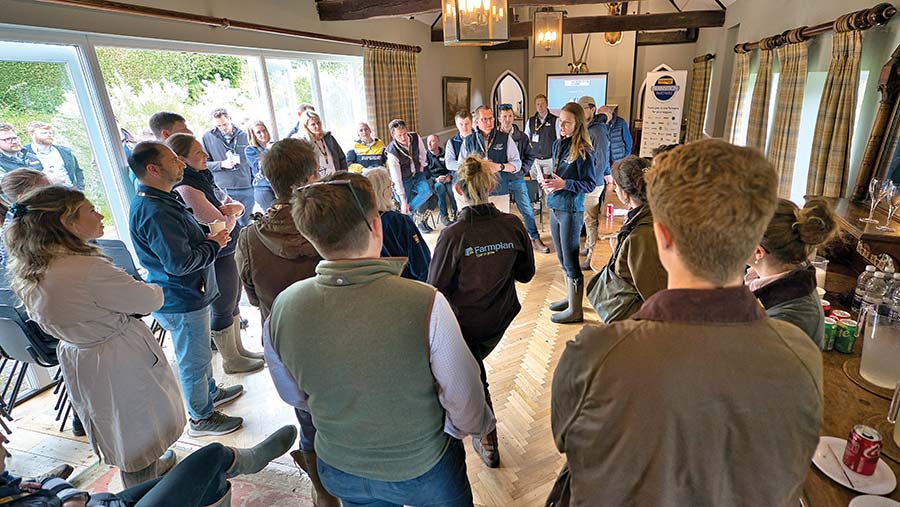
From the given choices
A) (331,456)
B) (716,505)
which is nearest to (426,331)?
(331,456)

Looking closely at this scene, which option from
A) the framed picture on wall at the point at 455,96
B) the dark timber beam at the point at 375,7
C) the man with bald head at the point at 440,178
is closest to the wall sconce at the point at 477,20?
the dark timber beam at the point at 375,7

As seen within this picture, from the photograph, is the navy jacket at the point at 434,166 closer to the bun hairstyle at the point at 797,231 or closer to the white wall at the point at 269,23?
the white wall at the point at 269,23

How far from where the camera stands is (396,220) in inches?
69.9

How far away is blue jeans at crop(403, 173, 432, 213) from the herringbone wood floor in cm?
252

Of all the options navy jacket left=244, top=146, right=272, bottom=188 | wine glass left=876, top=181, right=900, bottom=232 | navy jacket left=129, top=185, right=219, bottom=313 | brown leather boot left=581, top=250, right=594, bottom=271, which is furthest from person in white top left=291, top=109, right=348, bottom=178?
wine glass left=876, top=181, right=900, bottom=232

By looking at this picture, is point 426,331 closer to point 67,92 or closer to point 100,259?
point 100,259

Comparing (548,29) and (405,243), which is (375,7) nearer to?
(548,29)

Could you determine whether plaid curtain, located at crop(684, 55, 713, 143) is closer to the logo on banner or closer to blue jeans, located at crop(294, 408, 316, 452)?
the logo on banner

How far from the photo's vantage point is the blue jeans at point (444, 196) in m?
5.89

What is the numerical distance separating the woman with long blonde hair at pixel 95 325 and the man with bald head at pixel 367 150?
355 centimetres

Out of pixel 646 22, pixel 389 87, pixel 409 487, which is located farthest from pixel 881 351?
pixel 646 22

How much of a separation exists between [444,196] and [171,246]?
4.23 metres

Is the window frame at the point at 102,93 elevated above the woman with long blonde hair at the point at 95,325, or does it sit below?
above

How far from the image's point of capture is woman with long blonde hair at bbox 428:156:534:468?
1.83m
